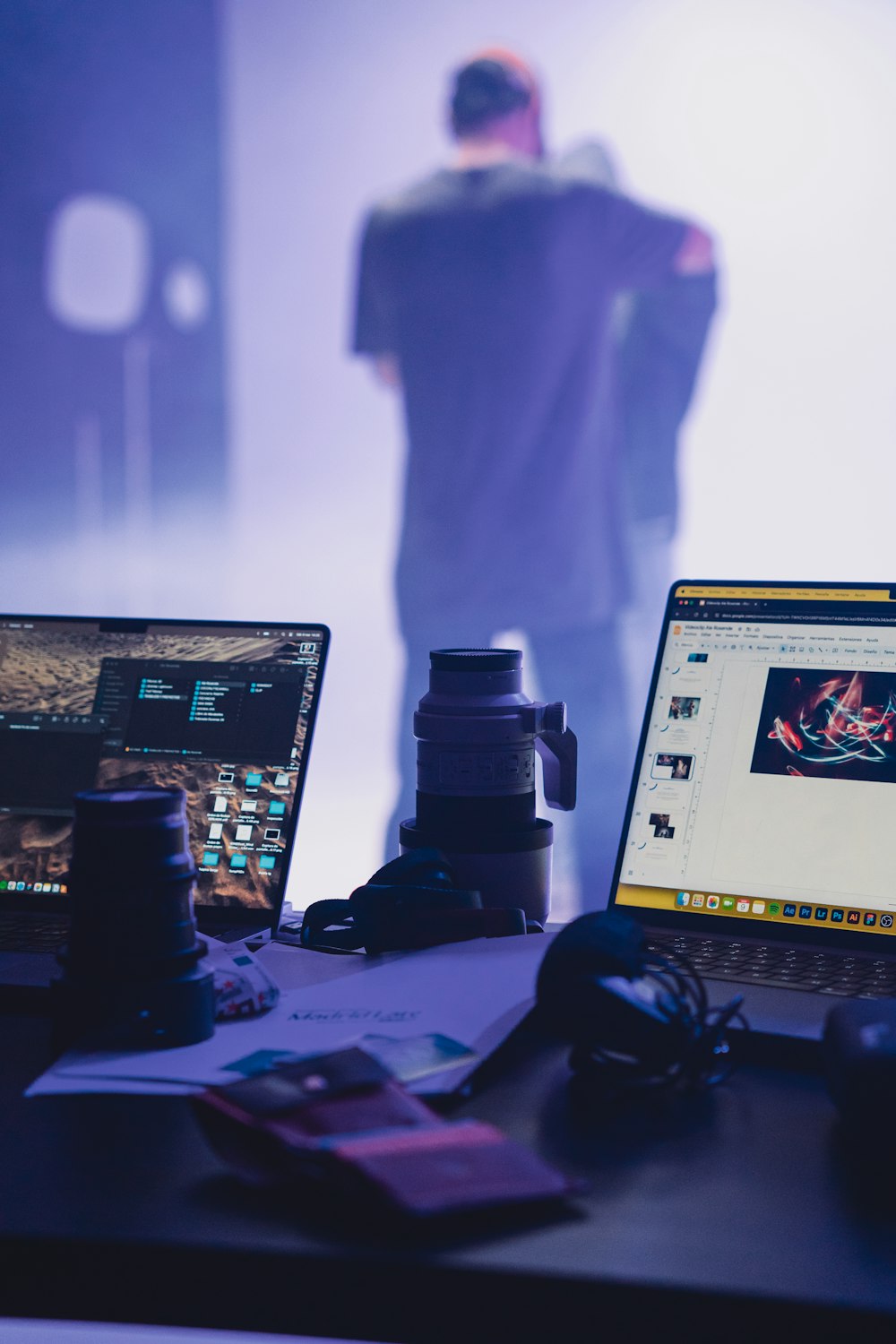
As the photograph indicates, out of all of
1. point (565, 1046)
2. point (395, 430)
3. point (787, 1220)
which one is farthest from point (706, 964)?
point (395, 430)

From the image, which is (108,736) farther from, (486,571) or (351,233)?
(351,233)

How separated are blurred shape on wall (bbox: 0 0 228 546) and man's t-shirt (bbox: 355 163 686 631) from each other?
0.46 meters

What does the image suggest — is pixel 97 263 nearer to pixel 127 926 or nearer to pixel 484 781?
pixel 484 781

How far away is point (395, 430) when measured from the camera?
2543 millimetres

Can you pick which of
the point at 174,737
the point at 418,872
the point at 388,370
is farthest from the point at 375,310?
the point at 418,872

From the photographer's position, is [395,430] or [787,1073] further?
[395,430]

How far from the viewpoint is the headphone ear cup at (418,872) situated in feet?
3.34

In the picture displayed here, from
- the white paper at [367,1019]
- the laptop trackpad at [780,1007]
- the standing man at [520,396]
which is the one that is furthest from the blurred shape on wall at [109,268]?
the laptop trackpad at [780,1007]

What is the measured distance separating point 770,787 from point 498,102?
1942 mm

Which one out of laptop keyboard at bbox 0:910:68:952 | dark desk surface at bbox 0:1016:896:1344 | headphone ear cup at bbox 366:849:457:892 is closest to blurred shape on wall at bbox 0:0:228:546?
laptop keyboard at bbox 0:910:68:952

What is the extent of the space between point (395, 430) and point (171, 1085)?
1993mm

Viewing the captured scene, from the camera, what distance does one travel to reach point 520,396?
8.12ft

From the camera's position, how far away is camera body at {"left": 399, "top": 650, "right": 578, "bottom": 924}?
1.08m

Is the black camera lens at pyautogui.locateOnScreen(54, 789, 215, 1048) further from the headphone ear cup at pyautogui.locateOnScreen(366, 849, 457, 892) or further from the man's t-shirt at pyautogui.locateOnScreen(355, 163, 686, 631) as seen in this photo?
the man's t-shirt at pyautogui.locateOnScreen(355, 163, 686, 631)
